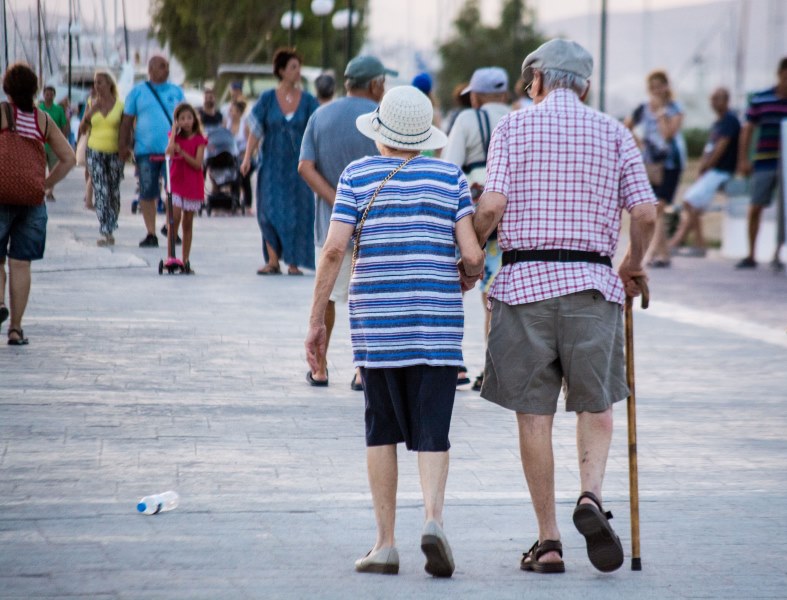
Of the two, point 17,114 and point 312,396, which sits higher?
point 17,114

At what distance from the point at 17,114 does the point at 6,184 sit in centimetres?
50

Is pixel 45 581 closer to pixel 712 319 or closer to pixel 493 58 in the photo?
pixel 712 319

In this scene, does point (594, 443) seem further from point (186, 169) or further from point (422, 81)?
point (186, 169)

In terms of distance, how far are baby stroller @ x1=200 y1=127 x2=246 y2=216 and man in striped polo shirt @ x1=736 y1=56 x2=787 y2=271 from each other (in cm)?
858

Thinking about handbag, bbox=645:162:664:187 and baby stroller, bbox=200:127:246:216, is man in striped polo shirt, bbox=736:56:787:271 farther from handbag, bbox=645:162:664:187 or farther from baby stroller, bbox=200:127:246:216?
baby stroller, bbox=200:127:246:216

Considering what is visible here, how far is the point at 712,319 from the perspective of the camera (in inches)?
460

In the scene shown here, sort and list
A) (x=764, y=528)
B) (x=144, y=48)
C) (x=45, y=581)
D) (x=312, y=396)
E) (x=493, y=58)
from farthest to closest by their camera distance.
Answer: (x=493, y=58)
(x=144, y=48)
(x=312, y=396)
(x=764, y=528)
(x=45, y=581)

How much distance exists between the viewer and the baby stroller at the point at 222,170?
2155 centimetres

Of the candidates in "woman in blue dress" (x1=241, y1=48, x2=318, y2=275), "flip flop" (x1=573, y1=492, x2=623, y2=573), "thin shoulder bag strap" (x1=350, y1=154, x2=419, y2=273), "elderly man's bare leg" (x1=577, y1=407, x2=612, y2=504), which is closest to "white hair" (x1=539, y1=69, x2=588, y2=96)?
"thin shoulder bag strap" (x1=350, y1=154, x2=419, y2=273)

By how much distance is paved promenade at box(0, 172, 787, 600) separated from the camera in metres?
4.79

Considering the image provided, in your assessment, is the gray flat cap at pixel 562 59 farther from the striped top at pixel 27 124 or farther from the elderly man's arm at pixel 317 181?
the striped top at pixel 27 124

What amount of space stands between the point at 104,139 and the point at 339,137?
669 centimetres

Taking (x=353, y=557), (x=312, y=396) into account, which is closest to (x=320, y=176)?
(x=312, y=396)

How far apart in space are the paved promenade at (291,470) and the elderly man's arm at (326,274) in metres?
0.75
